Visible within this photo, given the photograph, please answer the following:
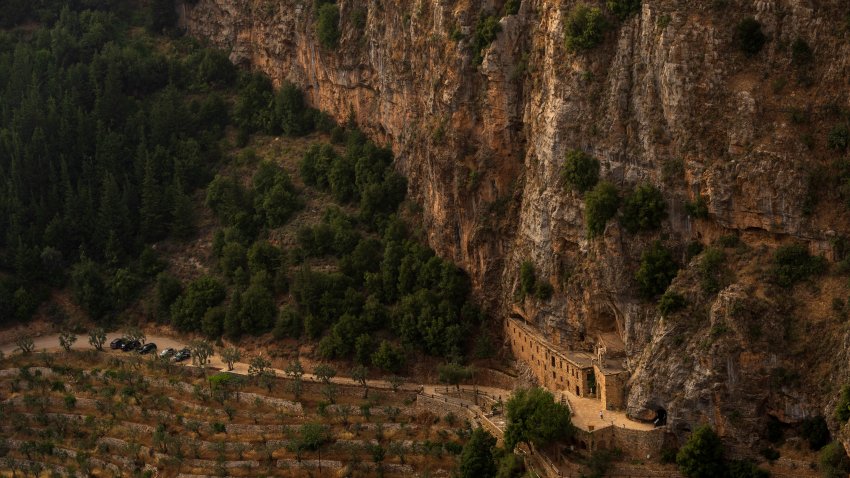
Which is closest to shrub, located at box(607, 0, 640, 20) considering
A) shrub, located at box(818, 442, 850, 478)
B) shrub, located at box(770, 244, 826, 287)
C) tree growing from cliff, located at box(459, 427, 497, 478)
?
shrub, located at box(770, 244, 826, 287)

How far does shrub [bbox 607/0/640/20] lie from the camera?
8794 centimetres

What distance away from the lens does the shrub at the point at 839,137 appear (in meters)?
82.5

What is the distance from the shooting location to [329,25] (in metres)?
119

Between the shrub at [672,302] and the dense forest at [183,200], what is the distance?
63.9ft

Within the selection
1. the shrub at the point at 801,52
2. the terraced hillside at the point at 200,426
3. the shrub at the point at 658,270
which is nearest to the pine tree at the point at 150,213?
the terraced hillside at the point at 200,426

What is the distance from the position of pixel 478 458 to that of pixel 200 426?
868 inches

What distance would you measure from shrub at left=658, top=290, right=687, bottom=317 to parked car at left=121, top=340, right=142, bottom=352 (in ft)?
152

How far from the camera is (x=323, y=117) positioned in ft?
406

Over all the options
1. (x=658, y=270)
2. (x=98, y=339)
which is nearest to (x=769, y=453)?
(x=658, y=270)

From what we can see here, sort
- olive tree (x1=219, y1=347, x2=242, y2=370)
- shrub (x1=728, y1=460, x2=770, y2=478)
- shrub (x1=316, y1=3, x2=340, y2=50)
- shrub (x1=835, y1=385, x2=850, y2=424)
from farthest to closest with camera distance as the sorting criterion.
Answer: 1. shrub (x1=316, y1=3, x2=340, y2=50)
2. olive tree (x1=219, y1=347, x2=242, y2=370)
3. shrub (x1=728, y1=460, x2=770, y2=478)
4. shrub (x1=835, y1=385, x2=850, y2=424)

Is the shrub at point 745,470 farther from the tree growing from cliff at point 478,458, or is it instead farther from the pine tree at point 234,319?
the pine tree at point 234,319

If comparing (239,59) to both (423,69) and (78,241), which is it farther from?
(423,69)

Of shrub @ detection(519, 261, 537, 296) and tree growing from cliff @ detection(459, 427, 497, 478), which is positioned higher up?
shrub @ detection(519, 261, 537, 296)

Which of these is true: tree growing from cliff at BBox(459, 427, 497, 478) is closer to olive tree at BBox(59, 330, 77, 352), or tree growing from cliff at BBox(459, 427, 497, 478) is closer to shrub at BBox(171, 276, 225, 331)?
shrub at BBox(171, 276, 225, 331)
